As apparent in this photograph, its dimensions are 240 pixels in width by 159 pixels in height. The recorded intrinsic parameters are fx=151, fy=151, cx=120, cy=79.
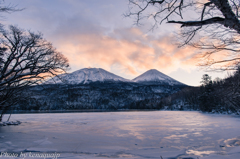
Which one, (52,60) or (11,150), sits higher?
(52,60)

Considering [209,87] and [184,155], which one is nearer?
[184,155]

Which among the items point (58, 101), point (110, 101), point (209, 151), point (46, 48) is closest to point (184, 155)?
point (209, 151)

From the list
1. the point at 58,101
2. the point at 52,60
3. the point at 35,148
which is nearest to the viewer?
the point at 35,148

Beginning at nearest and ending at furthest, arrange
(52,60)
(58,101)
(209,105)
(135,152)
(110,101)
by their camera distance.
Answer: (135,152) < (52,60) < (209,105) < (58,101) < (110,101)

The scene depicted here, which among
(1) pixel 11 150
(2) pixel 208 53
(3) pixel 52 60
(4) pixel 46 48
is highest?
(4) pixel 46 48

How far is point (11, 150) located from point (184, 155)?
6.84m

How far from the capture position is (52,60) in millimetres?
12125

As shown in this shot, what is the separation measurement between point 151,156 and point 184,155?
1246 mm

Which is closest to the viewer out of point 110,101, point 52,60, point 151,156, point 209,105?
point 151,156

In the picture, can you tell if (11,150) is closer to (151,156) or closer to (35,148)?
(35,148)

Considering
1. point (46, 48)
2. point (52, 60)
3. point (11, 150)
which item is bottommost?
point (11, 150)

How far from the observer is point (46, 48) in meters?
12.5

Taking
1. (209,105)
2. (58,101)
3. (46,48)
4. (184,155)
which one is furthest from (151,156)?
(58,101)

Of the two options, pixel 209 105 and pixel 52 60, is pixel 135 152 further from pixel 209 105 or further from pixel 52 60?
pixel 209 105
